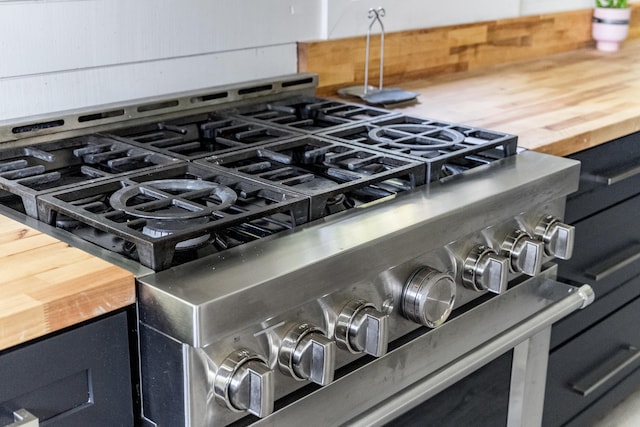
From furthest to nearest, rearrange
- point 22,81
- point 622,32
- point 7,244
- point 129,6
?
1. point 622,32
2. point 129,6
3. point 22,81
4. point 7,244

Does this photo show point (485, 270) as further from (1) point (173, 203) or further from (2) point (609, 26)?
(2) point (609, 26)

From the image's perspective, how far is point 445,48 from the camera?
96.1 inches

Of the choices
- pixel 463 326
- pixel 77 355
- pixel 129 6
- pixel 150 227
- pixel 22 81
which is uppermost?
pixel 129 6

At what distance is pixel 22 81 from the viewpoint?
156 centimetres

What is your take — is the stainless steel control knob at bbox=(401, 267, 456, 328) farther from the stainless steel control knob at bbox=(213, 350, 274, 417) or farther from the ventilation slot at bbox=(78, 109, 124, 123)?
the ventilation slot at bbox=(78, 109, 124, 123)

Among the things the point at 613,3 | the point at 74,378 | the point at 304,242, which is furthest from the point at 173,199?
the point at 613,3

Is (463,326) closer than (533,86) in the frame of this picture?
Yes

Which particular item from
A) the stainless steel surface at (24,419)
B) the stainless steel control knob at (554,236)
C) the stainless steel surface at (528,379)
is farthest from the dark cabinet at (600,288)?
the stainless steel surface at (24,419)

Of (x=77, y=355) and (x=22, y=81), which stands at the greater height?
(x=22, y=81)

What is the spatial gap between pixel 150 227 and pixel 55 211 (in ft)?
0.51

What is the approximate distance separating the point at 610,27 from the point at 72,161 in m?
2.12

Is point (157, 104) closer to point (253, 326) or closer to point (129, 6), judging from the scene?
point (129, 6)

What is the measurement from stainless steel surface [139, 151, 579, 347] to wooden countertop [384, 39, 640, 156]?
0.80 ft

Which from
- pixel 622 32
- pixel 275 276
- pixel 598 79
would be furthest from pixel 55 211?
pixel 622 32
